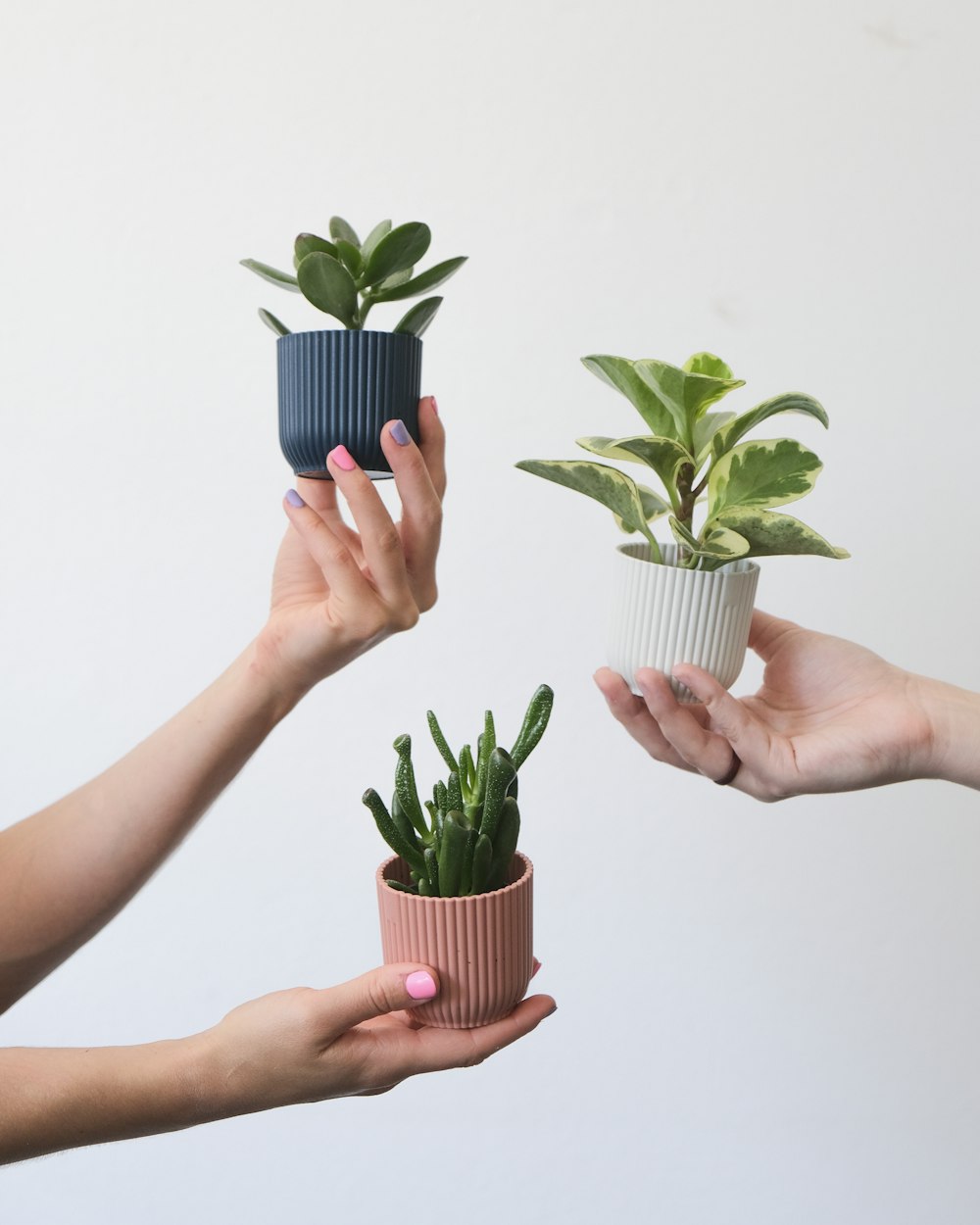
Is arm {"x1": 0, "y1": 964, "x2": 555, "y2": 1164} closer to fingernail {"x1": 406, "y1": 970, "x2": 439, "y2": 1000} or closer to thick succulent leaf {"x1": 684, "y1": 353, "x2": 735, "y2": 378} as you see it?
fingernail {"x1": 406, "y1": 970, "x2": 439, "y2": 1000}

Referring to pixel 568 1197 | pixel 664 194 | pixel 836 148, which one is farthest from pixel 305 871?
pixel 836 148

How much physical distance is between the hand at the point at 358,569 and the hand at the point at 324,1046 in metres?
0.29

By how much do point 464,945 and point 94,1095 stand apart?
0.98 ft

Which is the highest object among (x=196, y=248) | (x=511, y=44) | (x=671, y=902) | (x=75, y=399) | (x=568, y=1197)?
(x=511, y=44)

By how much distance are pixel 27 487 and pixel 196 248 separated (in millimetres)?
395

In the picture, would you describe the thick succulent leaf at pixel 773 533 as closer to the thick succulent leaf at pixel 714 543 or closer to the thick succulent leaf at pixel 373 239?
the thick succulent leaf at pixel 714 543

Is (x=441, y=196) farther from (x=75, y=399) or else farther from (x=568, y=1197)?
(x=568, y=1197)

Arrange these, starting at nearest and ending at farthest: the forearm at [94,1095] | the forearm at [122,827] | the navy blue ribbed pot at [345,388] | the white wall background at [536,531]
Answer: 1. the forearm at [94,1095]
2. the navy blue ribbed pot at [345,388]
3. the forearm at [122,827]
4. the white wall background at [536,531]

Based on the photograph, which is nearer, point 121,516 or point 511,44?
point 511,44

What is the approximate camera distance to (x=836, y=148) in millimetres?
1319

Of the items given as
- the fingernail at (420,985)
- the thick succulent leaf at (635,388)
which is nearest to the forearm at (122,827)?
the fingernail at (420,985)

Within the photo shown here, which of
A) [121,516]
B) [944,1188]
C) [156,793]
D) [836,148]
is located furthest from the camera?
[944,1188]

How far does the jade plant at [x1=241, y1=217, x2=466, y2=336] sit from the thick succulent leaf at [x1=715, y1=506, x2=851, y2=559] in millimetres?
320

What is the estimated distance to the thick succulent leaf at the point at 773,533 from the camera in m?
0.83
